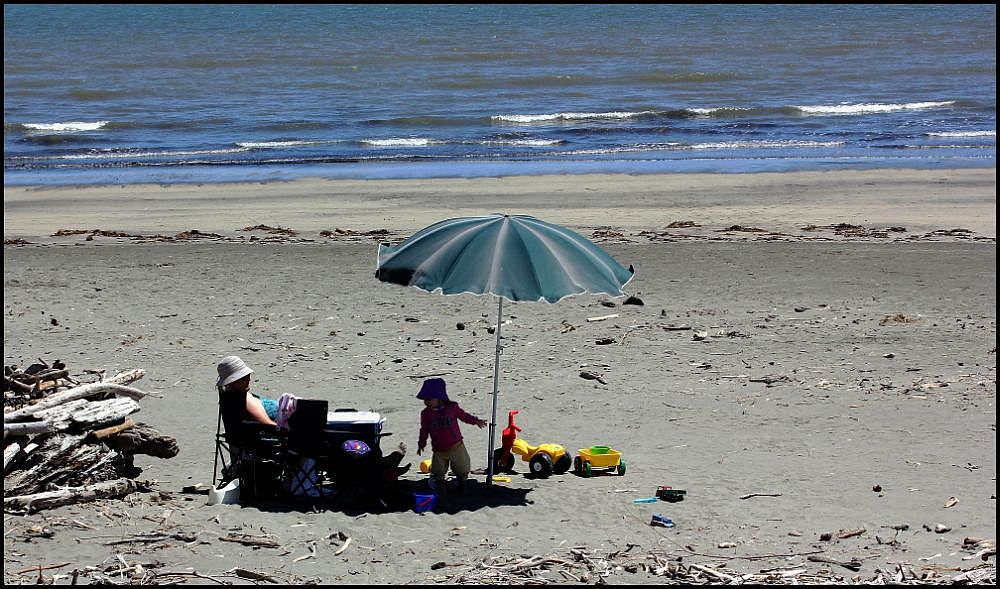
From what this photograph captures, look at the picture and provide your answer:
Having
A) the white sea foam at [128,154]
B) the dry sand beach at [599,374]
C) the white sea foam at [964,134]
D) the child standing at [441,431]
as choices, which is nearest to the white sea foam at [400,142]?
the white sea foam at [128,154]

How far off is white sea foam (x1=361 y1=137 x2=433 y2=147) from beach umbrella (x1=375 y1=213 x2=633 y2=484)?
23349 mm

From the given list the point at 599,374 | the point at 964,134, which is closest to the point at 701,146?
the point at 964,134

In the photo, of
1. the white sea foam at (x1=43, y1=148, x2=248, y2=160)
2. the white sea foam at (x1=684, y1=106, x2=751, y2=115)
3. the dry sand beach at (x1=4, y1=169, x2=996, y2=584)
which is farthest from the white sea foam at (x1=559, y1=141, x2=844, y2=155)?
the dry sand beach at (x1=4, y1=169, x2=996, y2=584)

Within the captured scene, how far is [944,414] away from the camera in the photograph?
870 centimetres

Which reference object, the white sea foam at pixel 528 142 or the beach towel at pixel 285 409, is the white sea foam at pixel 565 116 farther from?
the beach towel at pixel 285 409

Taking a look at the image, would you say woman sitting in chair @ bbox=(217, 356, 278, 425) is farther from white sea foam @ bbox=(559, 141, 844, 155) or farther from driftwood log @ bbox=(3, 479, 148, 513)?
white sea foam @ bbox=(559, 141, 844, 155)

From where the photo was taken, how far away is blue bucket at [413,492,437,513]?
6.91 metres

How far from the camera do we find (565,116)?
35.8m

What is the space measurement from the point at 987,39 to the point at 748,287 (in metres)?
53.9

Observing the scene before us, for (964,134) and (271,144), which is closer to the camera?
(964,134)

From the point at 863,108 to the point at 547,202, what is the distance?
2021 cm

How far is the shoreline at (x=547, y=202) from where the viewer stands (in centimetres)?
1770

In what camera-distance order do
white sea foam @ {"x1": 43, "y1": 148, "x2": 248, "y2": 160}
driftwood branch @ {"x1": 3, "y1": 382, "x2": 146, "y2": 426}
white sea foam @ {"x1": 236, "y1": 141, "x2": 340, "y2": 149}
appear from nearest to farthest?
driftwood branch @ {"x1": 3, "y1": 382, "x2": 146, "y2": 426}
white sea foam @ {"x1": 43, "y1": 148, "x2": 248, "y2": 160}
white sea foam @ {"x1": 236, "y1": 141, "x2": 340, "y2": 149}

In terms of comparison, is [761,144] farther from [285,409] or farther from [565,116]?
[285,409]
